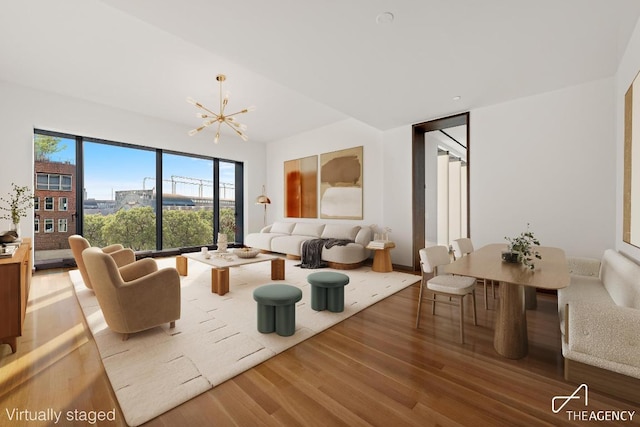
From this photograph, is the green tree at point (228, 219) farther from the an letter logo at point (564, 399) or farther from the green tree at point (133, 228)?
the an letter logo at point (564, 399)

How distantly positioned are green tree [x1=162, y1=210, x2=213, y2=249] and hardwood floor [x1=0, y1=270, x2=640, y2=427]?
156 inches

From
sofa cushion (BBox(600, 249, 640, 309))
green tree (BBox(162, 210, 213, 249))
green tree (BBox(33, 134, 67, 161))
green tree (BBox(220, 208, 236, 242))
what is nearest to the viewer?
sofa cushion (BBox(600, 249, 640, 309))

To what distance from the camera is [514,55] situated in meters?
2.86

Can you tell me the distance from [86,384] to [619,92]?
18.5 feet

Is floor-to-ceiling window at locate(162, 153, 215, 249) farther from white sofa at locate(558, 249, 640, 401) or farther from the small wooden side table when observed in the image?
white sofa at locate(558, 249, 640, 401)

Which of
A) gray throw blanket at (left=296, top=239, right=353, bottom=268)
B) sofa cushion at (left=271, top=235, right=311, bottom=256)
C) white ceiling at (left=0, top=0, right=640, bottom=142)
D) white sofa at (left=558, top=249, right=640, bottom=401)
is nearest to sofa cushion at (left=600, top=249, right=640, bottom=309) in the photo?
white sofa at (left=558, top=249, right=640, bottom=401)

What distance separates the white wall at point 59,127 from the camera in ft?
14.4

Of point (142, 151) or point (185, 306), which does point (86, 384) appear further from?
point (142, 151)

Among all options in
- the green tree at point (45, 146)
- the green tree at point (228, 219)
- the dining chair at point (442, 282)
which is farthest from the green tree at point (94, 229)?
the dining chair at point (442, 282)

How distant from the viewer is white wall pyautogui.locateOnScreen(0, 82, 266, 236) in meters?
4.38

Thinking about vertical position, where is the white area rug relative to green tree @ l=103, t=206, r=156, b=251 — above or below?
below

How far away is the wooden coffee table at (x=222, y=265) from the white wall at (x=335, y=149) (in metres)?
2.53

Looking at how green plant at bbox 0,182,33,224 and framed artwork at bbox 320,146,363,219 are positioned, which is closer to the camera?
green plant at bbox 0,182,33,224

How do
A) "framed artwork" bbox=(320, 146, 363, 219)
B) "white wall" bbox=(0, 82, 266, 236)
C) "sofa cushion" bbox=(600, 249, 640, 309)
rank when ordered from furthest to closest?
"framed artwork" bbox=(320, 146, 363, 219) → "white wall" bbox=(0, 82, 266, 236) → "sofa cushion" bbox=(600, 249, 640, 309)
